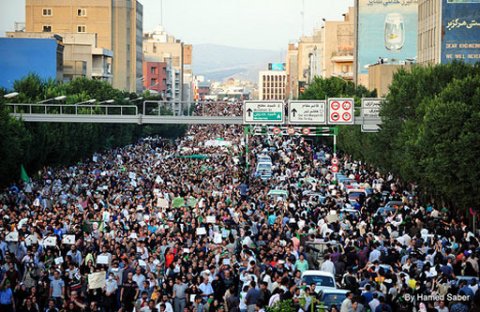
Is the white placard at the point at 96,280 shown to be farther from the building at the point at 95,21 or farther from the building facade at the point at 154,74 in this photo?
the building facade at the point at 154,74

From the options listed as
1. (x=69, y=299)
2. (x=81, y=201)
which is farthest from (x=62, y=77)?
(x=69, y=299)

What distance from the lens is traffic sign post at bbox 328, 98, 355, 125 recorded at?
164 ft

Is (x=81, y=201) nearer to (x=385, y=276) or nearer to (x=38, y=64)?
(x=385, y=276)

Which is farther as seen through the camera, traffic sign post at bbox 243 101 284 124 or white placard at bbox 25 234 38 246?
traffic sign post at bbox 243 101 284 124

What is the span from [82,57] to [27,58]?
1865cm

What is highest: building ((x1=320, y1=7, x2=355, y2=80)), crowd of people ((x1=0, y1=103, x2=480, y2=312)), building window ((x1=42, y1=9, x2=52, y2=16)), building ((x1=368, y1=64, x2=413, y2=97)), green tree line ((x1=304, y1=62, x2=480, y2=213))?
building window ((x1=42, y1=9, x2=52, y2=16))

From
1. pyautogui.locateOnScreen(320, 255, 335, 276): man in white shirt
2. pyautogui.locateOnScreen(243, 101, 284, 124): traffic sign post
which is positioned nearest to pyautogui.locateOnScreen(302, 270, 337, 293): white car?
pyautogui.locateOnScreen(320, 255, 335, 276): man in white shirt

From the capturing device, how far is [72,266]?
21.8 metres

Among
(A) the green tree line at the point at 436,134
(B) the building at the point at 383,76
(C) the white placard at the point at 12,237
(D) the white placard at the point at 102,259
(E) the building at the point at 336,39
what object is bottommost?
(D) the white placard at the point at 102,259

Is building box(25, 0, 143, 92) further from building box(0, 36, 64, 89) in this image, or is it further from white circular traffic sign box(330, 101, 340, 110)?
white circular traffic sign box(330, 101, 340, 110)

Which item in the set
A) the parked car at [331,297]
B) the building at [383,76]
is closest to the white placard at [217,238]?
the parked car at [331,297]

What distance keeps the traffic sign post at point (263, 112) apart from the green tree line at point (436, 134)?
15.8ft

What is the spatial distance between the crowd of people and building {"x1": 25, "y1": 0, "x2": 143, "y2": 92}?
9727cm

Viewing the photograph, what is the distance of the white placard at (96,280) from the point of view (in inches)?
823
